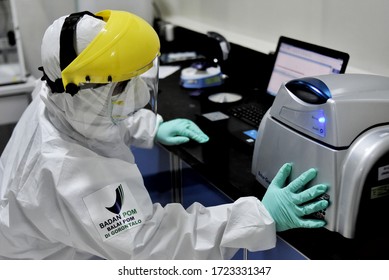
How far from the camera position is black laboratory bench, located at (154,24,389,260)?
3.54ft

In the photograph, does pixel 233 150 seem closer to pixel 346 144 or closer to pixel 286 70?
pixel 286 70

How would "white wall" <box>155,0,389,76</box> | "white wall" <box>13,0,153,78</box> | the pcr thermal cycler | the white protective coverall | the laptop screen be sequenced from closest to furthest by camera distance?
the pcr thermal cycler < the white protective coverall < the laptop screen < "white wall" <box>155,0,389,76</box> < "white wall" <box>13,0,153,78</box>

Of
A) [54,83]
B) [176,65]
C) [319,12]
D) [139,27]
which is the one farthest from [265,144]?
[176,65]

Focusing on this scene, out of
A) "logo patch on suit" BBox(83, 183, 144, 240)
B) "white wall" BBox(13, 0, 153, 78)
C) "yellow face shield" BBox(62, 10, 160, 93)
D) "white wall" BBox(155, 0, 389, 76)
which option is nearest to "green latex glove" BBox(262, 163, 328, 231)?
"logo patch on suit" BBox(83, 183, 144, 240)

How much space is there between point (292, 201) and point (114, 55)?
53cm

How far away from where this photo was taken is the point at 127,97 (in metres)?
1.18

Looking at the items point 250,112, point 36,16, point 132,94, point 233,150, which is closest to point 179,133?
point 233,150

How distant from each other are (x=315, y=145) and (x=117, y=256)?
0.54 m

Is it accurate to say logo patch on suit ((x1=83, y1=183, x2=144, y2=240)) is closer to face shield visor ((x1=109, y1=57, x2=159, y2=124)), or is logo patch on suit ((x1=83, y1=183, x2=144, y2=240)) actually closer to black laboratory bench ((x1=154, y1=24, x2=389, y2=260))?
face shield visor ((x1=109, y1=57, x2=159, y2=124))

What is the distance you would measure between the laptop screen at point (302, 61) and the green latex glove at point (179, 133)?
403 mm

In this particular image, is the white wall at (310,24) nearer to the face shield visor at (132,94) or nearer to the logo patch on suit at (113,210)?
the face shield visor at (132,94)

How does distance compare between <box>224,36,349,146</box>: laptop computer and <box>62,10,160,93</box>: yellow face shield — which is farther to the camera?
<box>224,36,349,146</box>: laptop computer

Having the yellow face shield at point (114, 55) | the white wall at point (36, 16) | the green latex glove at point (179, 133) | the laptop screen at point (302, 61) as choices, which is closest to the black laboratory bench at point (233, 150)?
the green latex glove at point (179, 133)

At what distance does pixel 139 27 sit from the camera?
1.10 meters
